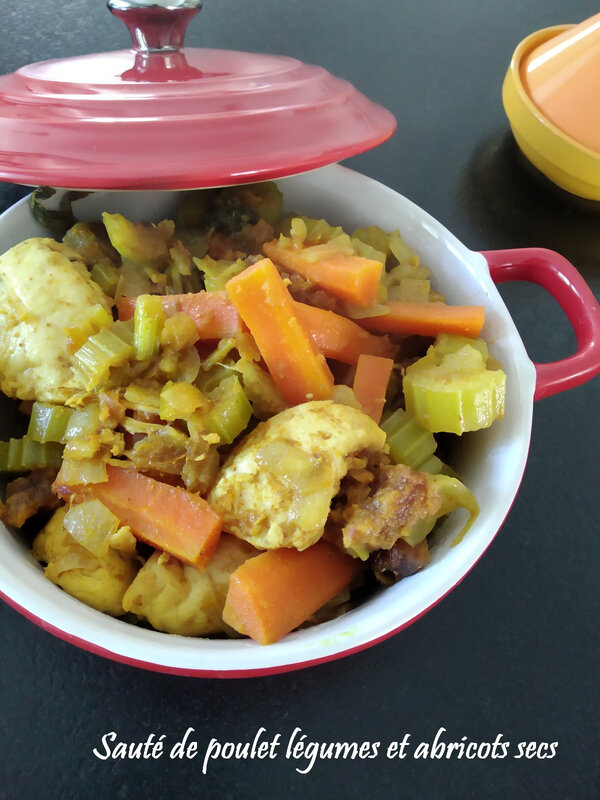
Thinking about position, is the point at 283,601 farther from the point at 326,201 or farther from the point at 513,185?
the point at 513,185

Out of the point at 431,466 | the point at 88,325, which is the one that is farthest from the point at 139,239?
the point at 431,466

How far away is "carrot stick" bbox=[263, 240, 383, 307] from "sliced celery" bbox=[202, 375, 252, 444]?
0.26 m

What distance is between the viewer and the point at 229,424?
3.23 feet

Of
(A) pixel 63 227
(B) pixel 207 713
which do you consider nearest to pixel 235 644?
(B) pixel 207 713

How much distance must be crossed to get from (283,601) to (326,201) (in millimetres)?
791

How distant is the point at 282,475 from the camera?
0.91 meters

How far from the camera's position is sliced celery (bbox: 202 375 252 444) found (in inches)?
38.6

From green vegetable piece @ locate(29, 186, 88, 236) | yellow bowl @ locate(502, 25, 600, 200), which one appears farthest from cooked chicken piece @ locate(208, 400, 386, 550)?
yellow bowl @ locate(502, 25, 600, 200)

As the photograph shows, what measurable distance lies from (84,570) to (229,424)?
306mm

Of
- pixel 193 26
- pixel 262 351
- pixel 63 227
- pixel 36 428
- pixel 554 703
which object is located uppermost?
pixel 193 26

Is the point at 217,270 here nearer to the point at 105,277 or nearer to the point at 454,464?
the point at 105,277

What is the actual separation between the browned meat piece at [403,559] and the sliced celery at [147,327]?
493 mm

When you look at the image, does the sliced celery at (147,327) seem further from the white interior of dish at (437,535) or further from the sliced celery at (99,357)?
the white interior of dish at (437,535)

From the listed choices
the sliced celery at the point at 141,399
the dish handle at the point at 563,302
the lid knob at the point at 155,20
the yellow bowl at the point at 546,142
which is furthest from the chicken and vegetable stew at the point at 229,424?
the yellow bowl at the point at 546,142
